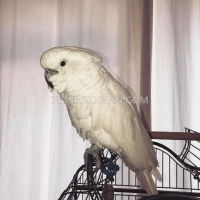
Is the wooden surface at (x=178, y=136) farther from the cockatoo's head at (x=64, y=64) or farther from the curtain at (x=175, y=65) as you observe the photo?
the cockatoo's head at (x=64, y=64)

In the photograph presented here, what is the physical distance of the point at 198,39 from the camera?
5.48ft

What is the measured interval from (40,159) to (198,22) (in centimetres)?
119

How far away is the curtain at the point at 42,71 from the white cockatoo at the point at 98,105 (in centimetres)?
67

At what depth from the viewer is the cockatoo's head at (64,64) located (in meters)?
0.83

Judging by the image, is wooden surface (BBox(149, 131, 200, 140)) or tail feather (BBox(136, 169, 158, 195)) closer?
tail feather (BBox(136, 169, 158, 195))

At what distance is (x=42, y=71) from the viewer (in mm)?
1645

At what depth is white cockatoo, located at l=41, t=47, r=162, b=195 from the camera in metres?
0.86

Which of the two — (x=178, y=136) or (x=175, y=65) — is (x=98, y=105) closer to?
(x=178, y=136)

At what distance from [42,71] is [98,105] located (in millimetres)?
825

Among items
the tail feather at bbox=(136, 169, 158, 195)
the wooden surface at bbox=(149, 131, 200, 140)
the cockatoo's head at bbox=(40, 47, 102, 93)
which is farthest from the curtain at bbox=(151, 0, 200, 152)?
the cockatoo's head at bbox=(40, 47, 102, 93)

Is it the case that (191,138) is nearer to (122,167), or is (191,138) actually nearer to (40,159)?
(122,167)

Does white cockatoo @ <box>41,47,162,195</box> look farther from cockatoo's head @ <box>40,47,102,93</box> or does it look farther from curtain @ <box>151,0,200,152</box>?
curtain @ <box>151,0,200,152</box>

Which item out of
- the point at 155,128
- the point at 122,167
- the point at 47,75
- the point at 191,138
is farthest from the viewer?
the point at 155,128

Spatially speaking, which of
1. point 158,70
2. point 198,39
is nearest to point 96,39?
point 158,70
